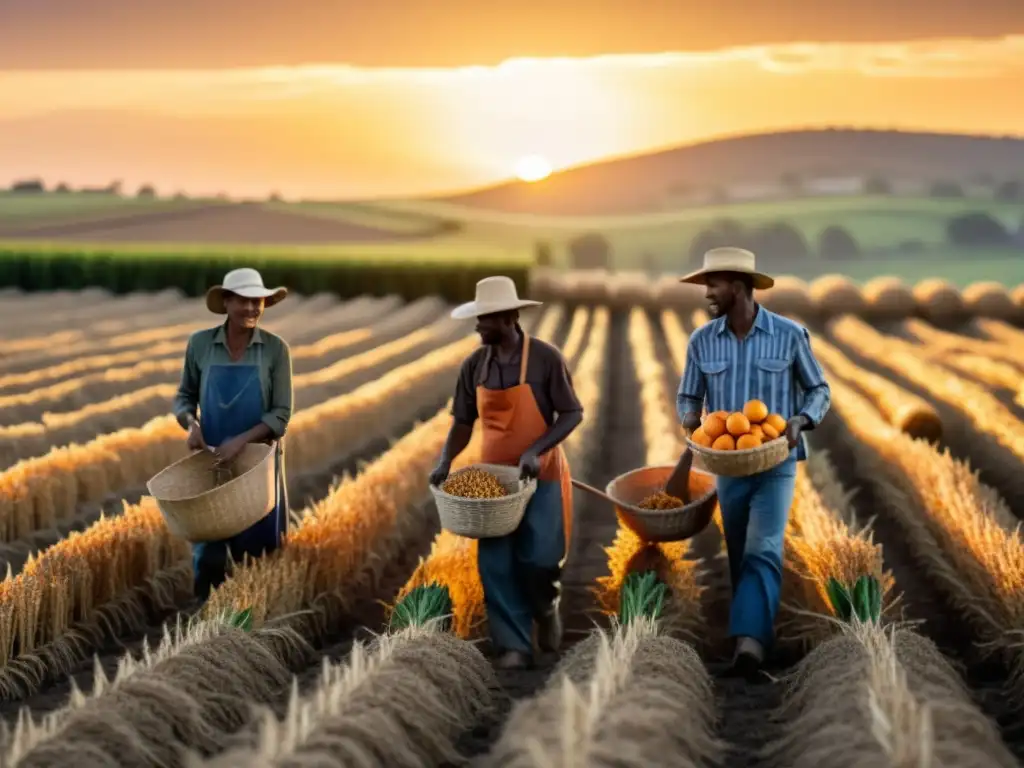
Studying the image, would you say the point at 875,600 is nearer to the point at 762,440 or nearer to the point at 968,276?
the point at 762,440

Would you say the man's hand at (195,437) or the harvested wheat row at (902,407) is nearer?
the man's hand at (195,437)

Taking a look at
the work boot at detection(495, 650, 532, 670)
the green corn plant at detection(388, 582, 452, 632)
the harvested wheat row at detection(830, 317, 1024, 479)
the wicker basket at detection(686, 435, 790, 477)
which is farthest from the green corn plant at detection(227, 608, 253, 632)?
the harvested wheat row at detection(830, 317, 1024, 479)

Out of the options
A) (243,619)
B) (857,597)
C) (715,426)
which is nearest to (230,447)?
(243,619)

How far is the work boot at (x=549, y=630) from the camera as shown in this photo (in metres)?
7.01

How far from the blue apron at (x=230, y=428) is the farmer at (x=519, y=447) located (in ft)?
3.85

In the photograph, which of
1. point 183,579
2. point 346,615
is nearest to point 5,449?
point 183,579

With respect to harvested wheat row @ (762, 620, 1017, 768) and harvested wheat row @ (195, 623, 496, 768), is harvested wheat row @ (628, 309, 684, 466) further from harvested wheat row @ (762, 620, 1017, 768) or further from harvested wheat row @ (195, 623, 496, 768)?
harvested wheat row @ (195, 623, 496, 768)

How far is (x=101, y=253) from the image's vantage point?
134 ft

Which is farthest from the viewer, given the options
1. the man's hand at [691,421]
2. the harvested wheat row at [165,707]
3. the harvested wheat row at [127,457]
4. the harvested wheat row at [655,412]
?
the harvested wheat row at [655,412]

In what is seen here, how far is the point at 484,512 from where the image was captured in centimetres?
639

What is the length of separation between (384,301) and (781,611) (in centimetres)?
3031

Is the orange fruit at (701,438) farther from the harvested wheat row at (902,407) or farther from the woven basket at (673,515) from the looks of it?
the harvested wheat row at (902,407)

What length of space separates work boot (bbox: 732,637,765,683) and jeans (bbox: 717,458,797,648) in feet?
0.18

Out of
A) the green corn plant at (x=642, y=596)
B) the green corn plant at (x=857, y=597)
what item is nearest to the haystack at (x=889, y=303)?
the green corn plant at (x=642, y=596)
